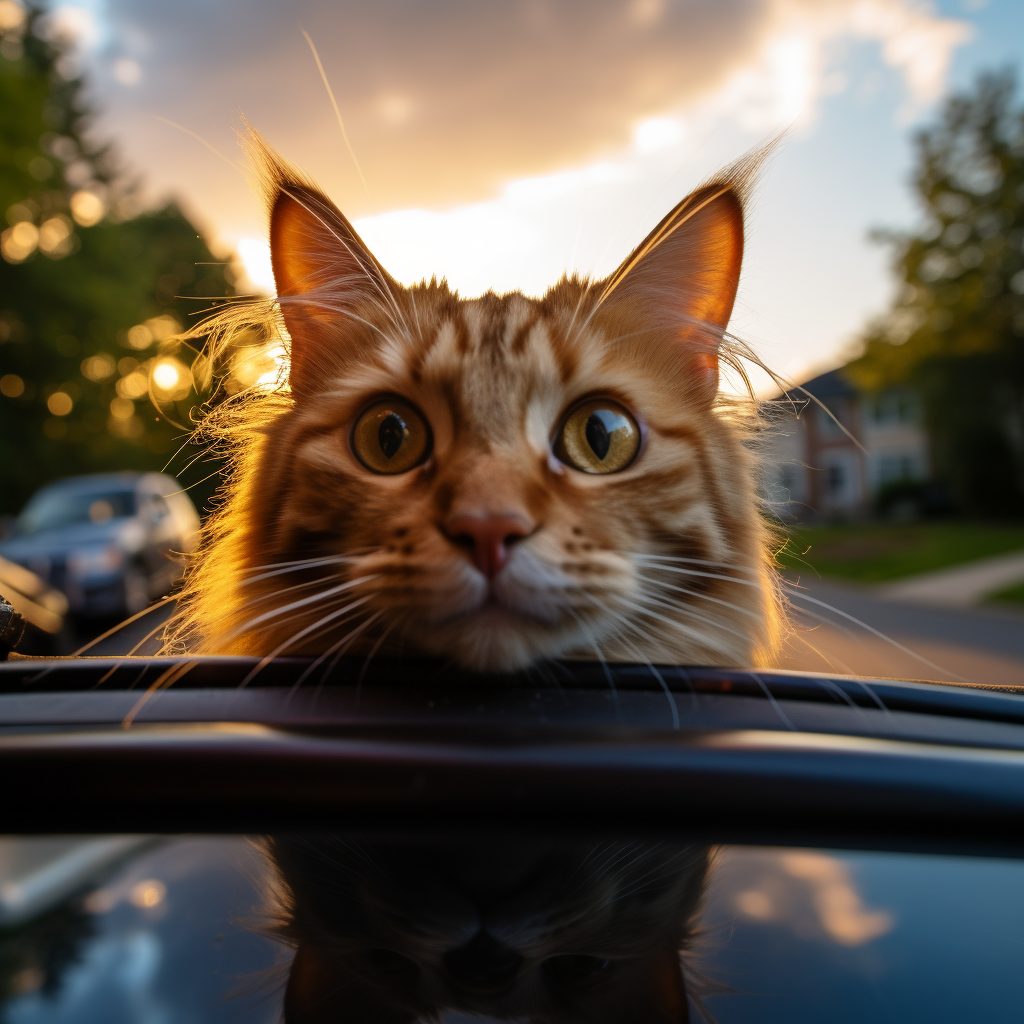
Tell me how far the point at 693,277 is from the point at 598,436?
0.61 meters

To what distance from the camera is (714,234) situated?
1790 millimetres

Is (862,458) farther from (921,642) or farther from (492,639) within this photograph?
(492,639)

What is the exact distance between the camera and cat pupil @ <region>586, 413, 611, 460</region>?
4.98ft

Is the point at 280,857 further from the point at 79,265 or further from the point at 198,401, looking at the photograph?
the point at 79,265

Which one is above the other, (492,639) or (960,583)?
(492,639)

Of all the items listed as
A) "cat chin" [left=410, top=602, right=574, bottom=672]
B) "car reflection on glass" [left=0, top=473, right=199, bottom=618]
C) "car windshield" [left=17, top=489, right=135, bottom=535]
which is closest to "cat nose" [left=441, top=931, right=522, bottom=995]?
"cat chin" [left=410, top=602, right=574, bottom=672]

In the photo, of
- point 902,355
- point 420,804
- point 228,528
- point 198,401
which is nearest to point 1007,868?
point 420,804

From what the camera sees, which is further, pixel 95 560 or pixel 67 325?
pixel 67 325

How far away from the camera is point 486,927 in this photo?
69cm

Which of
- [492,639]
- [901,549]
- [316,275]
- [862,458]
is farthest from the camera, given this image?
[862,458]

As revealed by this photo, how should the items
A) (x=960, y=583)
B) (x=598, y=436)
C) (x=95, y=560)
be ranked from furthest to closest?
1. (x=960, y=583)
2. (x=95, y=560)
3. (x=598, y=436)

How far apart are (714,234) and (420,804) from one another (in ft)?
5.09

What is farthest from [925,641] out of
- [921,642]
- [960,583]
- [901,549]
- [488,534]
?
[901,549]

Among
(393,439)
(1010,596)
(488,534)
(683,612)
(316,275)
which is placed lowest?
(1010,596)
